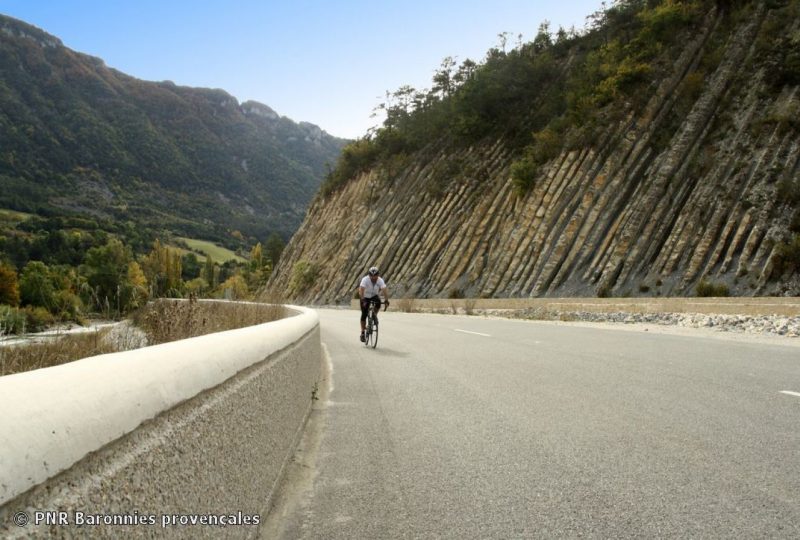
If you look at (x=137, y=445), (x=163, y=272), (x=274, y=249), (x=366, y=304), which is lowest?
(x=137, y=445)

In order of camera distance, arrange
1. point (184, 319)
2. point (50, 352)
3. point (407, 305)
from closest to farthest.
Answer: point (50, 352), point (184, 319), point (407, 305)

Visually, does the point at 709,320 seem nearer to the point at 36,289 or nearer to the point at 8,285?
Result: the point at 8,285

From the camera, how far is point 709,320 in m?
20.4

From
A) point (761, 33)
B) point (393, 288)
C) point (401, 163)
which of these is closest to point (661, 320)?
point (761, 33)

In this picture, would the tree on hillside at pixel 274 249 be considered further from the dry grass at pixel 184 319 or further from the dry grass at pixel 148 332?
the dry grass at pixel 184 319

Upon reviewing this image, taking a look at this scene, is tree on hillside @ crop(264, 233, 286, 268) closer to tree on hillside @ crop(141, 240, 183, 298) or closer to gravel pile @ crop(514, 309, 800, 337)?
gravel pile @ crop(514, 309, 800, 337)

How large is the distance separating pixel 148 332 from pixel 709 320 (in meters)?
17.8

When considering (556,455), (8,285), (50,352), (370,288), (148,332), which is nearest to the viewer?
(50,352)

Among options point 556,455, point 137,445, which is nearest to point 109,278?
point 556,455

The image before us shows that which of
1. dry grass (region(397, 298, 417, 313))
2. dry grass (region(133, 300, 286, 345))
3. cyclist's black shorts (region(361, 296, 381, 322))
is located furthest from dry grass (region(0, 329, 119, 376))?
dry grass (region(397, 298, 417, 313))

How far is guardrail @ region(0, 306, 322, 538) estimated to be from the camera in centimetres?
150

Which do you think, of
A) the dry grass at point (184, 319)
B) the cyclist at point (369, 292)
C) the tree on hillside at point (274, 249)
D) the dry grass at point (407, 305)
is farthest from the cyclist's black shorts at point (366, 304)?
the tree on hillside at point (274, 249)

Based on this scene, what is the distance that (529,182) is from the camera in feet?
144

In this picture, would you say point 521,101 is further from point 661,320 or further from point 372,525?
point 372,525
